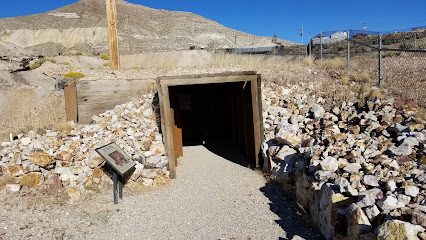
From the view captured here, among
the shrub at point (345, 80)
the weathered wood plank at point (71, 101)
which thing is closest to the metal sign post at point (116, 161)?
the weathered wood plank at point (71, 101)

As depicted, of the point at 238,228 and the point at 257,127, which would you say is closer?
the point at 238,228

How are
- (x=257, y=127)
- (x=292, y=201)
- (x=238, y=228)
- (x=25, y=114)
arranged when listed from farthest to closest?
(x=25, y=114)
(x=257, y=127)
(x=292, y=201)
(x=238, y=228)

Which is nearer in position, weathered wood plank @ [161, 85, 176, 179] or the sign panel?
the sign panel

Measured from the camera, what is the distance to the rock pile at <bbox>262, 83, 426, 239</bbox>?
394 centimetres

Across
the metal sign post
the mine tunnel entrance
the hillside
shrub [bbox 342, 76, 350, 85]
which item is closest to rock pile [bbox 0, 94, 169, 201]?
the mine tunnel entrance

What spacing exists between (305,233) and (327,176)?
0.98 metres

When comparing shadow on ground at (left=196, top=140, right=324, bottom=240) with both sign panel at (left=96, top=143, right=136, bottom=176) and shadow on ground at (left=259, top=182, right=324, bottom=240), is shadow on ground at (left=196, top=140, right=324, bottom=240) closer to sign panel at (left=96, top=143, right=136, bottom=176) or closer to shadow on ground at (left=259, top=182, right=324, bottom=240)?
shadow on ground at (left=259, top=182, right=324, bottom=240)

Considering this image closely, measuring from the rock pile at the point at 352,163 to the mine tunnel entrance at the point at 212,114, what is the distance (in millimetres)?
669

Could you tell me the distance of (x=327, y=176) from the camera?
5.22 m

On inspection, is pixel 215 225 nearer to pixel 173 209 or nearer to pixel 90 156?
pixel 173 209

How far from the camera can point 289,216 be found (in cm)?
567

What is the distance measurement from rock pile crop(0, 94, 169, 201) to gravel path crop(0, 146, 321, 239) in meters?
0.58

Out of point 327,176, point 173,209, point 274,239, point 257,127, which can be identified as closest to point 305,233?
point 274,239

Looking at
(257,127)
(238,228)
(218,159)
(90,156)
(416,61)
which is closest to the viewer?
(238,228)
